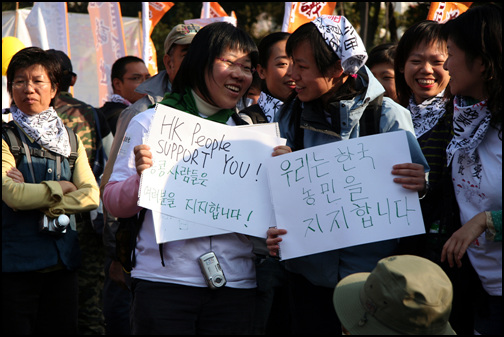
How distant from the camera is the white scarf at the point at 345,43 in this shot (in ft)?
9.26

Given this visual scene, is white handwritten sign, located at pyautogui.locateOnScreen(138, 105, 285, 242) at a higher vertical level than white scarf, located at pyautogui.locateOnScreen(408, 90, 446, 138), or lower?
lower

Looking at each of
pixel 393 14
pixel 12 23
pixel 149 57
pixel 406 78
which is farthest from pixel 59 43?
pixel 393 14

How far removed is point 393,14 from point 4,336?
14509mm

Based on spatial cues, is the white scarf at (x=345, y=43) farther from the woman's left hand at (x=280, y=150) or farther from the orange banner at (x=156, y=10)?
the orange banner at (x=156, y=10)

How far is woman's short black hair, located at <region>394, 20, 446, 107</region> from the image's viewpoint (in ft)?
11.9

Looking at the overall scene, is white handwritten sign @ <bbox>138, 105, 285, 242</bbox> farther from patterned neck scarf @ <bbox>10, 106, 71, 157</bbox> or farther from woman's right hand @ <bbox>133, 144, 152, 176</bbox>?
patterned neck scarf @ <bbox>10, 106, 71, 157</bbox>

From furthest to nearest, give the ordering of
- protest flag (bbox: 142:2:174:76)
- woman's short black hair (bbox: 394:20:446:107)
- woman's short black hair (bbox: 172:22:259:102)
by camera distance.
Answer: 1. protest flag (bbox: 142:2:174:76)
2. woman's short black hair (bbox: 394:20:446:107)
3. woman's short black hair (bbox: 172:22:259:102)

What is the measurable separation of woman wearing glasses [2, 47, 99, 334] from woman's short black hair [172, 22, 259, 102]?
1.26 metres

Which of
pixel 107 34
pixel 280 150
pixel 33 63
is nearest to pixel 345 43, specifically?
pixel 280 150

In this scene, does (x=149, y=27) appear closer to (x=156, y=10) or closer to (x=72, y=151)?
(x=156, y=10)

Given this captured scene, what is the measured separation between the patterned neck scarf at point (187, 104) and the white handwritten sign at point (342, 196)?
1.24 feet

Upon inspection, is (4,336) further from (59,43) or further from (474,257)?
(59,43)

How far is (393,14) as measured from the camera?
53.3ft

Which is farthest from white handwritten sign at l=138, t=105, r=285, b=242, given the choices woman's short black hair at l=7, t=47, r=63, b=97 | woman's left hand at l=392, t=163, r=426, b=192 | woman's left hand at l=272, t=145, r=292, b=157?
woman's short black hair at l=7, t=47, r=63, b=97
